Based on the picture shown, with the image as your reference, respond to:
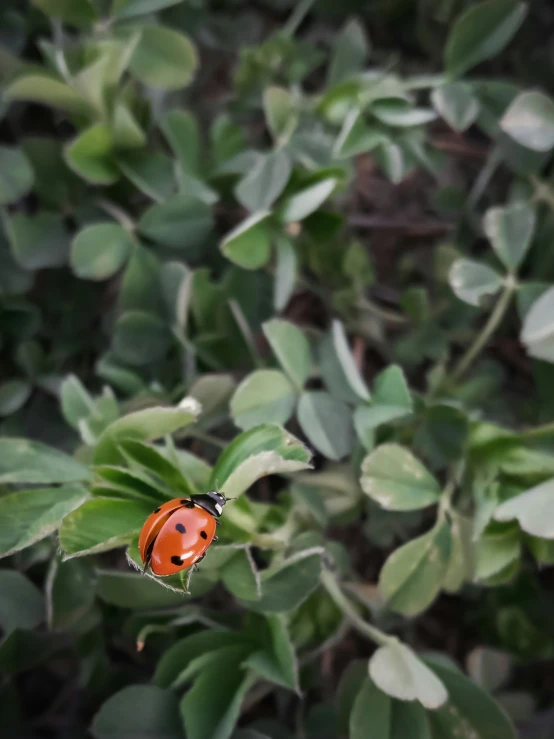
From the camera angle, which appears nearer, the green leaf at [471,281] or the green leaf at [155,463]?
the green leaf at [155,463]

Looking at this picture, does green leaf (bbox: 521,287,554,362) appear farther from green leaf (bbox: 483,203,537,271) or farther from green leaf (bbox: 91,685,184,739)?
green leaf (bbox: 91,685,184,739)

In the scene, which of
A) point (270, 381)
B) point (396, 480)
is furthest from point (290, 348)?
point (396, 480)

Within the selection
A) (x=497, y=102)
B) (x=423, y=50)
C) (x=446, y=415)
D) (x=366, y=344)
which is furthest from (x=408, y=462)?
(x=423, y=50)

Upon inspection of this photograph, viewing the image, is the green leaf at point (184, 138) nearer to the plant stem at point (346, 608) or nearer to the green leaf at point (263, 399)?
the green leaf at point (263, 399)

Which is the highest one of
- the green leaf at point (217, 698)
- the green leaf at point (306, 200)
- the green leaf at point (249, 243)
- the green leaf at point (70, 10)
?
the green leaf at point (70, 10)

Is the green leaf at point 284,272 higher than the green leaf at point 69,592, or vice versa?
the green leaf at point 284,272

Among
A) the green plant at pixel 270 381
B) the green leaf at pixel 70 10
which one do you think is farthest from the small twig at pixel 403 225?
the green leaf at pixel 70 10

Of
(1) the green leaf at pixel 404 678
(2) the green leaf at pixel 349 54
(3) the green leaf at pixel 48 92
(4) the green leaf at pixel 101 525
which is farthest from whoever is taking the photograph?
(2) the green leaf at pixel 349 54

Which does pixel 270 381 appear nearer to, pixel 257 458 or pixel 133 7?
pixel 257 458
